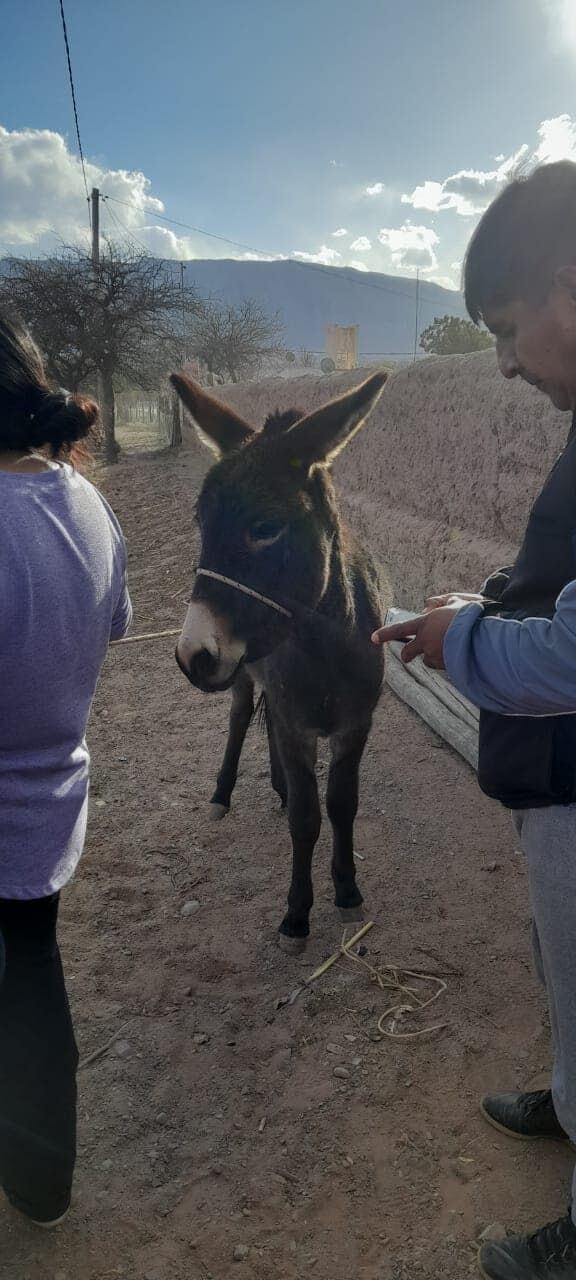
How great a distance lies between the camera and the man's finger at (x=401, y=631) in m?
1.46

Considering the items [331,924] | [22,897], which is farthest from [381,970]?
[22,897]

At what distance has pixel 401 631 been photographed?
1.50m

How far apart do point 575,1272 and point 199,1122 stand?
3.76 feet

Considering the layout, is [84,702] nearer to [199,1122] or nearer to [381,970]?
[199,1122]

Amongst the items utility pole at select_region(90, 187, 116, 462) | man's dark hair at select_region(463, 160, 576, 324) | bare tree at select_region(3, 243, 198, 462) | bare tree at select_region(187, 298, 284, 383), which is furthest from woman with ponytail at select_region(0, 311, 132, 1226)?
bare tree at select_region(187, 298, 284, 383)

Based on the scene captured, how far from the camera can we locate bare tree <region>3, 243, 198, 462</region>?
22156mm

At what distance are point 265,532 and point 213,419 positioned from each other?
73 cm

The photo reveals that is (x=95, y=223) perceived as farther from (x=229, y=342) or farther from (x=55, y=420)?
(x=55, y=420)

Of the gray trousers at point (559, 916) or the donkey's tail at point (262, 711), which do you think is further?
the donkey's tail at point (262, 711)

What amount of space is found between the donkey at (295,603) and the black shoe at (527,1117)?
3.36ft

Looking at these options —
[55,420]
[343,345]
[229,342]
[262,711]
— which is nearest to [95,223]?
[229,342]

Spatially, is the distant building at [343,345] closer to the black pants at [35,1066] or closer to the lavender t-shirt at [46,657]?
the lavender t-shirt at [46,657]

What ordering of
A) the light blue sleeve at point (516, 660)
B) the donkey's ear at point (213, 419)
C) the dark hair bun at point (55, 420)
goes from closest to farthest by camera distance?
the light blue sleeve at point (516, 660), the dark hair bun at point (55, 420), the donkey's ear at point (213, 419)

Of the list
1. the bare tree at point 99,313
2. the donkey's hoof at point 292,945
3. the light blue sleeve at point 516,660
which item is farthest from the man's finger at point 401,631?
the bare tree at point 99,313
